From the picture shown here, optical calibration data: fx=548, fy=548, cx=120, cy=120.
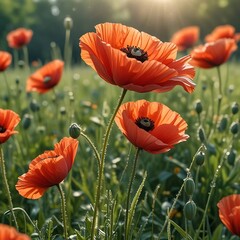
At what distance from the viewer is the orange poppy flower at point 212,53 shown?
92.8 inches

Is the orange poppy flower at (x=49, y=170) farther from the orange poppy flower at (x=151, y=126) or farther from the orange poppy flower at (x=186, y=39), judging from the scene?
the orange poppy flower at (x=186, y=39)

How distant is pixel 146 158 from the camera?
2.50 m

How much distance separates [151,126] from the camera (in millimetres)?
1351

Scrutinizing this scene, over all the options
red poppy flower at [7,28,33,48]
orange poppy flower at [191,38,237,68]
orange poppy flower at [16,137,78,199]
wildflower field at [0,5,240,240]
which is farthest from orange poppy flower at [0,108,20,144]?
red poppy flower at [7,28,33,48]

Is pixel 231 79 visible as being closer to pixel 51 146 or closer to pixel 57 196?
pixel 51 146

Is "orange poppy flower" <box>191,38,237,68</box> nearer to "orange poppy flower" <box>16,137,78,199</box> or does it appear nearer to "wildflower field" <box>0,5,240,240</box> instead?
"wildflower field" <box>0,5,240,240</box>

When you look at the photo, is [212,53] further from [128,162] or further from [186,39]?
[186,39]

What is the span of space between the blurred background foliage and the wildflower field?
2124cm

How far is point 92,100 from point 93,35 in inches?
123

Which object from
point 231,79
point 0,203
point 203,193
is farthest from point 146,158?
point 231,79

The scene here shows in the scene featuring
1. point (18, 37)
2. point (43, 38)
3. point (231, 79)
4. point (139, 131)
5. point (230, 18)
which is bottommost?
point (43, 38)

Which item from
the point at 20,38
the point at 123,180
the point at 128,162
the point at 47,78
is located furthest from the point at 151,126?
the point at 20,38

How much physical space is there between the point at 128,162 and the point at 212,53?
0.68 metres

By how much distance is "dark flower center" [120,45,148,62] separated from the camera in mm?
1284
